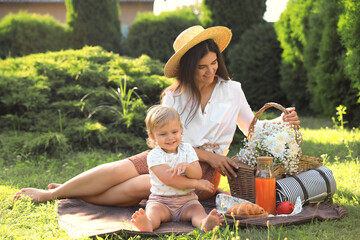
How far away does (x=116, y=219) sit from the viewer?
292 centimetres

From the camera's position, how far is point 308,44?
7816 millimetres

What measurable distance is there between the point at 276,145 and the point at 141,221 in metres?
1.08

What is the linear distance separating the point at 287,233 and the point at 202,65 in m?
1.39

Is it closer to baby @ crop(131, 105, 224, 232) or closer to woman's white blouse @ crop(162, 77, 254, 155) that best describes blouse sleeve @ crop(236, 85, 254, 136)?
woman's white blouse @ crop(162, 77, 254, 155)

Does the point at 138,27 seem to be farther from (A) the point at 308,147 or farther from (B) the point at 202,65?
(B) the point at 202,65

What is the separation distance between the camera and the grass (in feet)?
8.05

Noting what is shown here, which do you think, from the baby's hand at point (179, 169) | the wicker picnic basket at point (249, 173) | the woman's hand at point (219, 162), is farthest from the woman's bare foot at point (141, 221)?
the wicker picnic basket at point (249, 173)

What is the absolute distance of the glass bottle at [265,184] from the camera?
9.04ft

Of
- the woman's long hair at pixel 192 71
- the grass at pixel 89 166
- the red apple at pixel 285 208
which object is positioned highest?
the woman's long hair at pixel 192 71

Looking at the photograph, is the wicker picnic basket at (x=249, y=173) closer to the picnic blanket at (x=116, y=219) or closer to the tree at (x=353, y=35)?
the picnic blanket at (x=116, y=219)

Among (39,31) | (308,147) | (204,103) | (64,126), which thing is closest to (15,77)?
(64,126)

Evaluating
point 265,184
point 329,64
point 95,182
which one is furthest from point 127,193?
point 329,64

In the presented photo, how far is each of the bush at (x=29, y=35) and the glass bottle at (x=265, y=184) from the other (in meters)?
9.36

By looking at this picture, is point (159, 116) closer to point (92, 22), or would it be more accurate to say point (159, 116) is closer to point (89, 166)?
point (89, 166)
